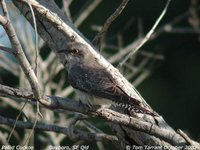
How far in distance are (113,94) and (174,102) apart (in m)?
9.12

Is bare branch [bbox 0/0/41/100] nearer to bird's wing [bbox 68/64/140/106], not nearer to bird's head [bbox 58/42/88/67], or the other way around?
bird's wing [bbox 68/64/140/106]

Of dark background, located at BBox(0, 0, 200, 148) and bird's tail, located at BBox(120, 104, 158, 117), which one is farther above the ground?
dark background, located at BBox(0, 0, 200, 148)

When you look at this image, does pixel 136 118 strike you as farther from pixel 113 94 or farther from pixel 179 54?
pixel 179 54

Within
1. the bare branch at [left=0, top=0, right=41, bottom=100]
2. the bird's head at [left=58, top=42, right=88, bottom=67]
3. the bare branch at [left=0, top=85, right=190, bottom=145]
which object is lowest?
the bare branch at [left=0, top=85, right=190, bottom=145]

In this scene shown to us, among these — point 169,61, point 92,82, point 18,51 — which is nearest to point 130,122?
point 18,51

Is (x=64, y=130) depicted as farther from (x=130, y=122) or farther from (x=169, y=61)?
(x=169, y=61)

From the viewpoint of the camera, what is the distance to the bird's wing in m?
5.24

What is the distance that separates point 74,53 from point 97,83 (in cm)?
58

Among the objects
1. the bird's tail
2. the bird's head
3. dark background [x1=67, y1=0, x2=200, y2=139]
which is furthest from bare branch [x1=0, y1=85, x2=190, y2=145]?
dark background [x1=67, y1=0, x2=200, y2=139]

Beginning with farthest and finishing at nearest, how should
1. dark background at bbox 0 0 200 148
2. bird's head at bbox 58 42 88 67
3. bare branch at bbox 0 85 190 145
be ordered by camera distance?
dark background at bbox 0 0 200 148 → bird's head at bbox 58 42 88 67 → bare branch at bbox 0 85 190 145

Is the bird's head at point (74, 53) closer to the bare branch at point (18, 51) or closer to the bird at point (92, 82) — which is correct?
the bird at point (92, 82)

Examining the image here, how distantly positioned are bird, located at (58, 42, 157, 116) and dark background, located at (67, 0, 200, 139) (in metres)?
6.40

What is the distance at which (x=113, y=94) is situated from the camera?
5344 mm

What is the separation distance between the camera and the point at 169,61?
1474 cm
